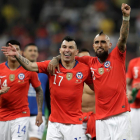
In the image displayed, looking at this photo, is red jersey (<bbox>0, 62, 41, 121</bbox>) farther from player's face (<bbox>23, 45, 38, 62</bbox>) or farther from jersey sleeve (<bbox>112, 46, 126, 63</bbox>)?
player's face (<bbox>23, 45, 38, 62</bbox>)

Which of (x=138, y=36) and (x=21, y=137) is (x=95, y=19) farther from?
(x=21, y=137)

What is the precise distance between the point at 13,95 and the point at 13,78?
13.2 inches

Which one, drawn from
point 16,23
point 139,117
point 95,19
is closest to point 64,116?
point 139,117

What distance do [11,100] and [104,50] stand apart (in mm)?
2105

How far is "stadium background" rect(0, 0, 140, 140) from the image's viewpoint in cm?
1888

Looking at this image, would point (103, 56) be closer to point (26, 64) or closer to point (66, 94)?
point (66, 94)

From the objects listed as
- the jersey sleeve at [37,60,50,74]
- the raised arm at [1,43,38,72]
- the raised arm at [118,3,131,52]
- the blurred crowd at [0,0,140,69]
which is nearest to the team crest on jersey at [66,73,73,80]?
the jersey sleeve at [37,60,50,74]

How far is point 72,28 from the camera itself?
20.1 m

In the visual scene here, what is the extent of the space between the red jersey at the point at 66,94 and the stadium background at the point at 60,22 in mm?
11086

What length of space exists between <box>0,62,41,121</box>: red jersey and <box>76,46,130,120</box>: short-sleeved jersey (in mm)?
1563

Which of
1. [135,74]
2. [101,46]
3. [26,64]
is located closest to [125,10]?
[101,46]

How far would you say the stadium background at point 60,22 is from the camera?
1888 cm

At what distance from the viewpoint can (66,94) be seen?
6.85 meters

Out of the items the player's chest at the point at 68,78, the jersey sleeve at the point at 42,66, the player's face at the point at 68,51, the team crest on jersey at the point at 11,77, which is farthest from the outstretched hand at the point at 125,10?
the team crest on jersey at the point at 11,77
